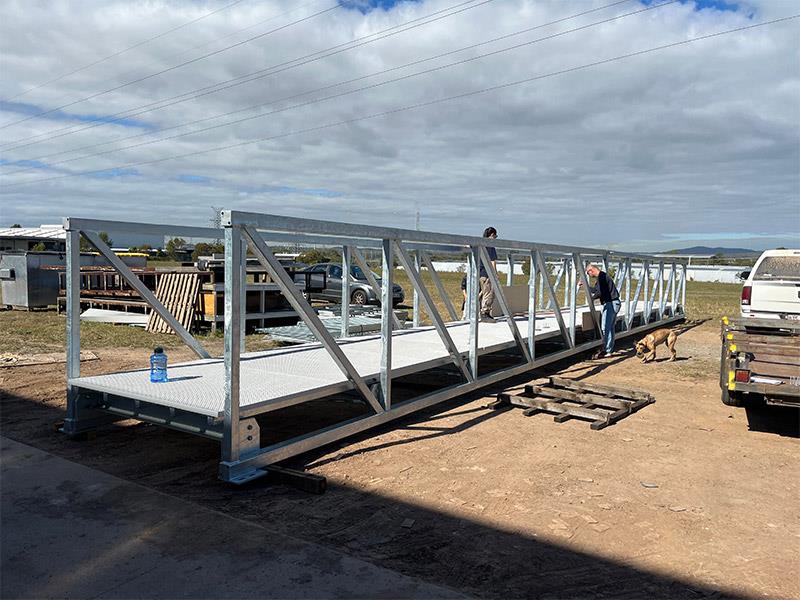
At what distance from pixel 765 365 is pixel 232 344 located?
4988mm

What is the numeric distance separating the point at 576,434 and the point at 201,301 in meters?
9.45

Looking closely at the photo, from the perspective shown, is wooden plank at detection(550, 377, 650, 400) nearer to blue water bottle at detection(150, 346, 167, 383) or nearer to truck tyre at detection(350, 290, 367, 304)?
blue water bottle at detection(150, 346, 167, 383)

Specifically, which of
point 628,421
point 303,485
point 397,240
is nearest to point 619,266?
point 628,421

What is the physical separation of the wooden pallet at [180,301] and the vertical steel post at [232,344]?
9109mm

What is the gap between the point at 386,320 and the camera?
5.53 m

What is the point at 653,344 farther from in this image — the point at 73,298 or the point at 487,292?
the point at 73,298

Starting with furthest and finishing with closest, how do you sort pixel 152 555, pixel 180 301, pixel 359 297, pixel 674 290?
1. pixel 359 297
2. pixel 674 290
3. pixel 180 301
4. pixel 152 555

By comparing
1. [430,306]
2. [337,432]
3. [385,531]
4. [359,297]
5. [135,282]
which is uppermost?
[135,282]

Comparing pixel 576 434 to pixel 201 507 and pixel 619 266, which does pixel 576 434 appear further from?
pixel 619 266

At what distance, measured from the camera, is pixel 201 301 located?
13.2 metres

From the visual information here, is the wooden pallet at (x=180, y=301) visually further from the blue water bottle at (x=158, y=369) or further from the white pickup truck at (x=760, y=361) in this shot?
the white pickup truck at (x=760, y=361)

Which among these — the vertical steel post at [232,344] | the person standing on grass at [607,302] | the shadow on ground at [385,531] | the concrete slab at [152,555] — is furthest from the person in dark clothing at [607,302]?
the concrete slab at [152,555]

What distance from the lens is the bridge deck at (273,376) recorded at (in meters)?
4.56

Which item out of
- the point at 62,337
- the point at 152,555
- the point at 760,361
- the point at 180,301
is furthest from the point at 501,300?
the point at 62,337
